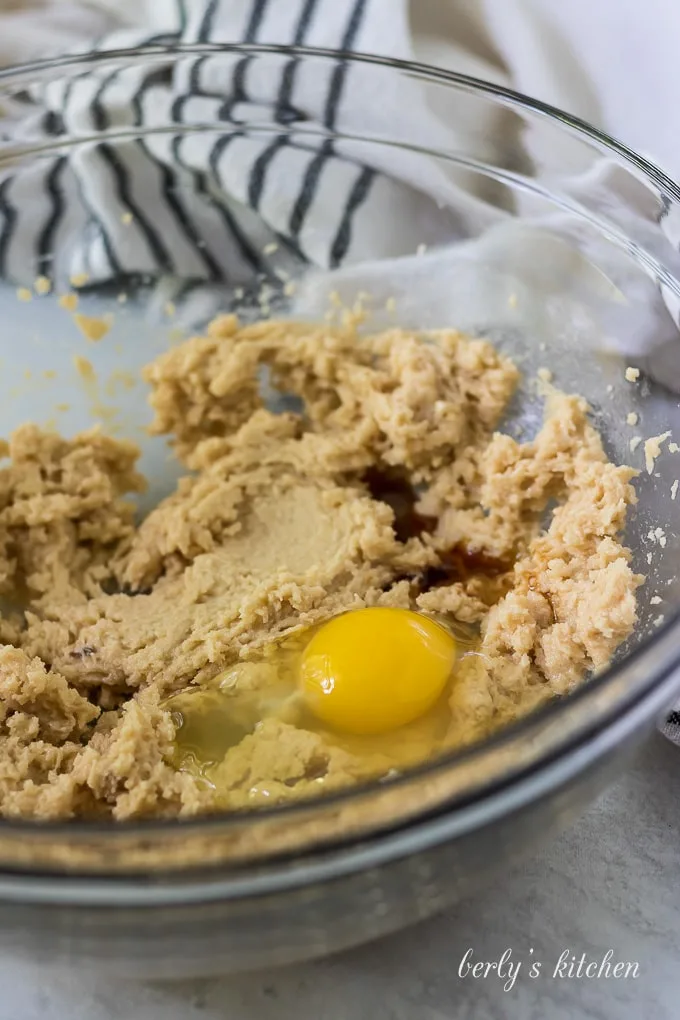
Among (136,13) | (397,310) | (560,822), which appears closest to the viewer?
(560,822)

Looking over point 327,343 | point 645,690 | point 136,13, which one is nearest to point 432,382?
point 327,343

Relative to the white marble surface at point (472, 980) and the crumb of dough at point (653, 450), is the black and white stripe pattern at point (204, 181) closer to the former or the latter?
the crumb of dough at point (653, 450)

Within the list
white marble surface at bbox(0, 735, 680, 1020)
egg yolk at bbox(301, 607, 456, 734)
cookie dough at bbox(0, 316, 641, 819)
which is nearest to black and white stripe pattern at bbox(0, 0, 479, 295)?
cookie dough at bbox(0, 316, 641, 819)

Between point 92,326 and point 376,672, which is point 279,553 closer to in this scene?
point 376,672

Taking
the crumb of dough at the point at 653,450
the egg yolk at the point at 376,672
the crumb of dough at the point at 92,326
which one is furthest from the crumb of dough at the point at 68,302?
the crumb of dough at the point at 653,450

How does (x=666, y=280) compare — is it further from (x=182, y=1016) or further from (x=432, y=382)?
(x=182, y=1016)

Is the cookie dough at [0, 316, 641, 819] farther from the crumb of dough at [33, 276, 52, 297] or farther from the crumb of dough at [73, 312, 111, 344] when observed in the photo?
the crumb of dough at [33, 276, 52, 297]

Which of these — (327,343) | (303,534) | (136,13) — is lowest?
(303,534)
